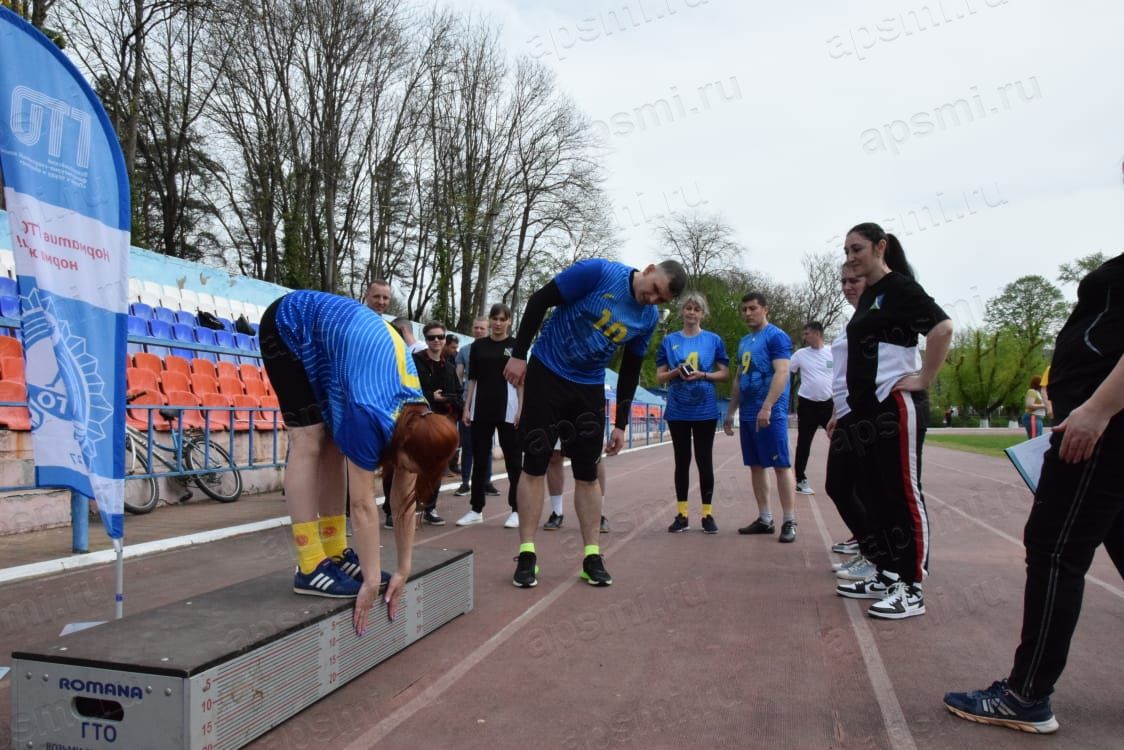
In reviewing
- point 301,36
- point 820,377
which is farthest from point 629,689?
point 301,36

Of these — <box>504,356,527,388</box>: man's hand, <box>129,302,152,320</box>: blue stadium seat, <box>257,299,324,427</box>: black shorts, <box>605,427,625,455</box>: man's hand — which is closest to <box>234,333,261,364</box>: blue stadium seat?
<box>129,302,152,320</box>: blue stadium seat

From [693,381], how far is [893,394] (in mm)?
2757

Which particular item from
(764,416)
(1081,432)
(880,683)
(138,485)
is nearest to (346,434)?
(880,683)

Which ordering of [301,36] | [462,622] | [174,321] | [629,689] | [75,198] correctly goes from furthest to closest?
[301,36], [174,321], [462,622], [75,198], [629,689]

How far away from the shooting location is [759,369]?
6.59 metres

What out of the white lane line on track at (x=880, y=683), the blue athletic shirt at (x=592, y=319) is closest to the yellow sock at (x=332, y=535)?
the blue athletic shirt at (x=592, y=319)

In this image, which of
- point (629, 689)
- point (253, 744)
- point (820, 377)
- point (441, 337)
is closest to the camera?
point (253, 744)

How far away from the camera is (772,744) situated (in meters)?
2.54

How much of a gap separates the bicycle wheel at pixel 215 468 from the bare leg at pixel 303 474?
15.8 feet

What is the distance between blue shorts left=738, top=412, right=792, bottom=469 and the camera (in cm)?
642

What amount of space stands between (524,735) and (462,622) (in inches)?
54.7

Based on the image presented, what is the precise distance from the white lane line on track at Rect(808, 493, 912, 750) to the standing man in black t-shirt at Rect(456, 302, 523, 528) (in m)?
3.51

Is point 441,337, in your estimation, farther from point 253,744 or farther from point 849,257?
point 253,744

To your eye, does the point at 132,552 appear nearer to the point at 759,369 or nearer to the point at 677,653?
the point at 677,653
